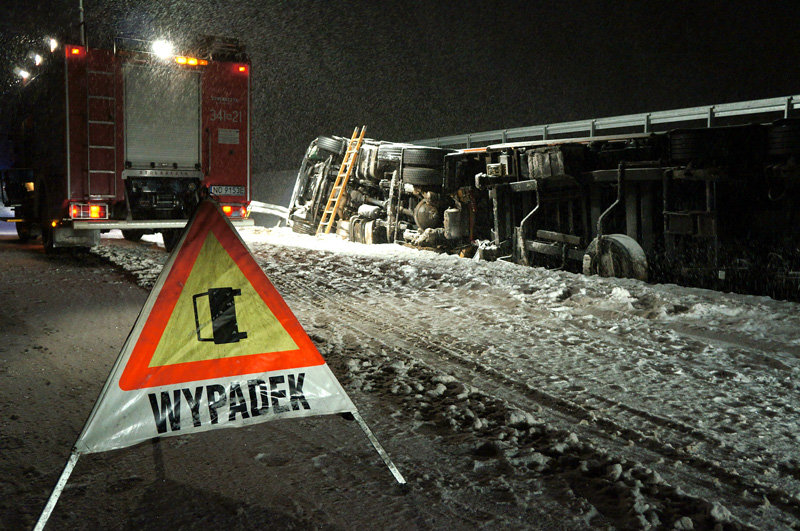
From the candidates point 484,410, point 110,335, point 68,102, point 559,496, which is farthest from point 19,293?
point 559,496

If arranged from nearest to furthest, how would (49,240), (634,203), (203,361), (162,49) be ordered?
(203,361)
(634,203)
(162,49)
(49,240)

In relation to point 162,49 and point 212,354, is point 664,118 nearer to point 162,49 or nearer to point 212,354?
point 162,49

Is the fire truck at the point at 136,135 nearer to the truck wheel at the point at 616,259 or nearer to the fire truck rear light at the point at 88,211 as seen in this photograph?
the fire truck rear light at the point at 88,211

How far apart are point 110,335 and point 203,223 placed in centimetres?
437

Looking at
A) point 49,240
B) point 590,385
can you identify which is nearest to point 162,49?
point 49,240

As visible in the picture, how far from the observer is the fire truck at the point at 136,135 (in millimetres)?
12922

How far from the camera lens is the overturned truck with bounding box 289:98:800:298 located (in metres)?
9.09

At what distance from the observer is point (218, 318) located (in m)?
3.38

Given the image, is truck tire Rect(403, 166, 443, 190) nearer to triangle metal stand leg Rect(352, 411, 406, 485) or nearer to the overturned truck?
the overturned truck

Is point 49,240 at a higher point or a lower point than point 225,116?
lower

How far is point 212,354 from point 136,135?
36.8ft

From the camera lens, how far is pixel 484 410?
188 inches

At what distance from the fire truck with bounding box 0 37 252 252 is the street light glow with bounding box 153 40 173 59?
0.04 meters

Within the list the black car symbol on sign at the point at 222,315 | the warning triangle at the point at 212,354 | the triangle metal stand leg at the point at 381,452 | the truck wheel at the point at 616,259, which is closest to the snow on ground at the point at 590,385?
the triangle metal stand leg at the point at 381,452
